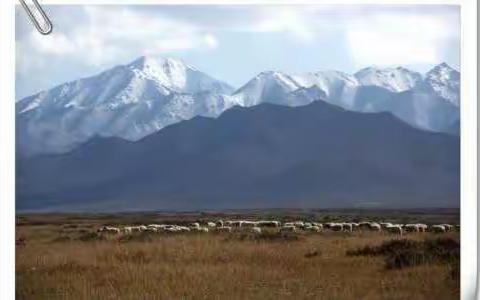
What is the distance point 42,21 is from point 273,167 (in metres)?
1.19

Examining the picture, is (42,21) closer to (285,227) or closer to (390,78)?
(285,227)

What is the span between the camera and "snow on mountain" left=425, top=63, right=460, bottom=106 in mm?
3812

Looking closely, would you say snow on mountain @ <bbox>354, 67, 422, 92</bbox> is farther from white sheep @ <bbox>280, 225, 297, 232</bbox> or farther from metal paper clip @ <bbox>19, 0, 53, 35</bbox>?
metal paper clip @ <bbox>19, 0, 53, 35</bbox>

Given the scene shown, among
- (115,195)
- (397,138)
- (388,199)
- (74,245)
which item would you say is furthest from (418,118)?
(74,245)

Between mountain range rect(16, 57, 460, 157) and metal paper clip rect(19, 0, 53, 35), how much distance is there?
26cm

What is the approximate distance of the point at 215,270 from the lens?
3811 millimetres

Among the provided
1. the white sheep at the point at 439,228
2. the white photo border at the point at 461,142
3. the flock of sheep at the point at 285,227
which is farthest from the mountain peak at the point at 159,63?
the white sheep at the point at 439,228

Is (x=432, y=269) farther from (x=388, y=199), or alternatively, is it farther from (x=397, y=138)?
(x=397, y=138)

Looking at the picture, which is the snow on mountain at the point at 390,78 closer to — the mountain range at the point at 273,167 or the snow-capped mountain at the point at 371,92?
the snow-capped mountain at the point at 371,92

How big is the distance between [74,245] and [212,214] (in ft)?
2.04

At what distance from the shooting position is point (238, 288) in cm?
380

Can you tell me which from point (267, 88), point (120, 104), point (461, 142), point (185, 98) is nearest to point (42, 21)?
point (120, 104)

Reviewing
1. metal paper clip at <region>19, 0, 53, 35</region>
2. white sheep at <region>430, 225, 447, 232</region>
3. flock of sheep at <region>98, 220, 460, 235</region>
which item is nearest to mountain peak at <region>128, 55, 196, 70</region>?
metal paper clip at <region>19, 0, 53, 35</region>

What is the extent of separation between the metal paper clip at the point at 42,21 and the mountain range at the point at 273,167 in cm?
53
